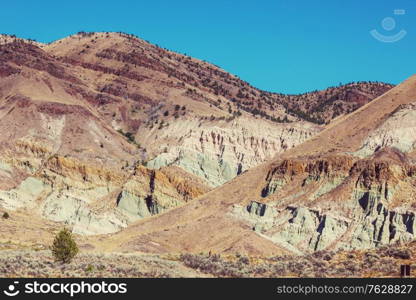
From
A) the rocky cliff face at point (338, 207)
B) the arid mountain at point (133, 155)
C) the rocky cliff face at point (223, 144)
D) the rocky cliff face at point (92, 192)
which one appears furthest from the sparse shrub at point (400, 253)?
the rocky cliff face at point (223, 144)

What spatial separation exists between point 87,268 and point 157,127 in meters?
121

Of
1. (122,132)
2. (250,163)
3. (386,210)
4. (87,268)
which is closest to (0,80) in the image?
(122,132)

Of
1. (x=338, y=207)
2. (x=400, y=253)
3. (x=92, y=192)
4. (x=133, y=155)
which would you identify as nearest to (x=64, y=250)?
(x=400, y=253)

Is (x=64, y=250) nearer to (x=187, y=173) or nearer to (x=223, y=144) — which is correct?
(x=187, y=173)

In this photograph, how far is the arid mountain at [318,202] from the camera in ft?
291

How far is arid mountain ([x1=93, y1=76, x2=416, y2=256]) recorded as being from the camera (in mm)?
88562

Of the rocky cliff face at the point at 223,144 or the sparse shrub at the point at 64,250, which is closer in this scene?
the sparse shrub at the point at 64,250

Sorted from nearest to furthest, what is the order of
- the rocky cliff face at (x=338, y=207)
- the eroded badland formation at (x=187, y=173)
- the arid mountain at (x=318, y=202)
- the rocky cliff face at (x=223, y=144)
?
the rocky cliff face at (x=338, y=207), the arid mountain at (x=318, y=202), the eroded badland formation at (x=187, y=173), the rocky cliff face at (x=223, y=144)

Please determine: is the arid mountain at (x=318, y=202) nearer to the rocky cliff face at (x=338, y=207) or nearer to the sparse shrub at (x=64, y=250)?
the rocky cliff face at (x=338, y=207)

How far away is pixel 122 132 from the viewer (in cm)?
18238

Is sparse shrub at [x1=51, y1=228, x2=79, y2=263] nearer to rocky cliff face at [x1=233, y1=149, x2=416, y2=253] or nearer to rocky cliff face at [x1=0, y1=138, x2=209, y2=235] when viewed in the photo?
rocky cliff face at [x1=233, y1=149, x2=416, y2=253]

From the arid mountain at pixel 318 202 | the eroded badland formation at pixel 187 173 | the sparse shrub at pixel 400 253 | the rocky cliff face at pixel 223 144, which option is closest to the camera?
the sparse shrub at pixel 400 253

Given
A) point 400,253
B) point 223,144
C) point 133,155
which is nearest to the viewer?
point 400,253

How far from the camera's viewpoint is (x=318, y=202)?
96062 mm
